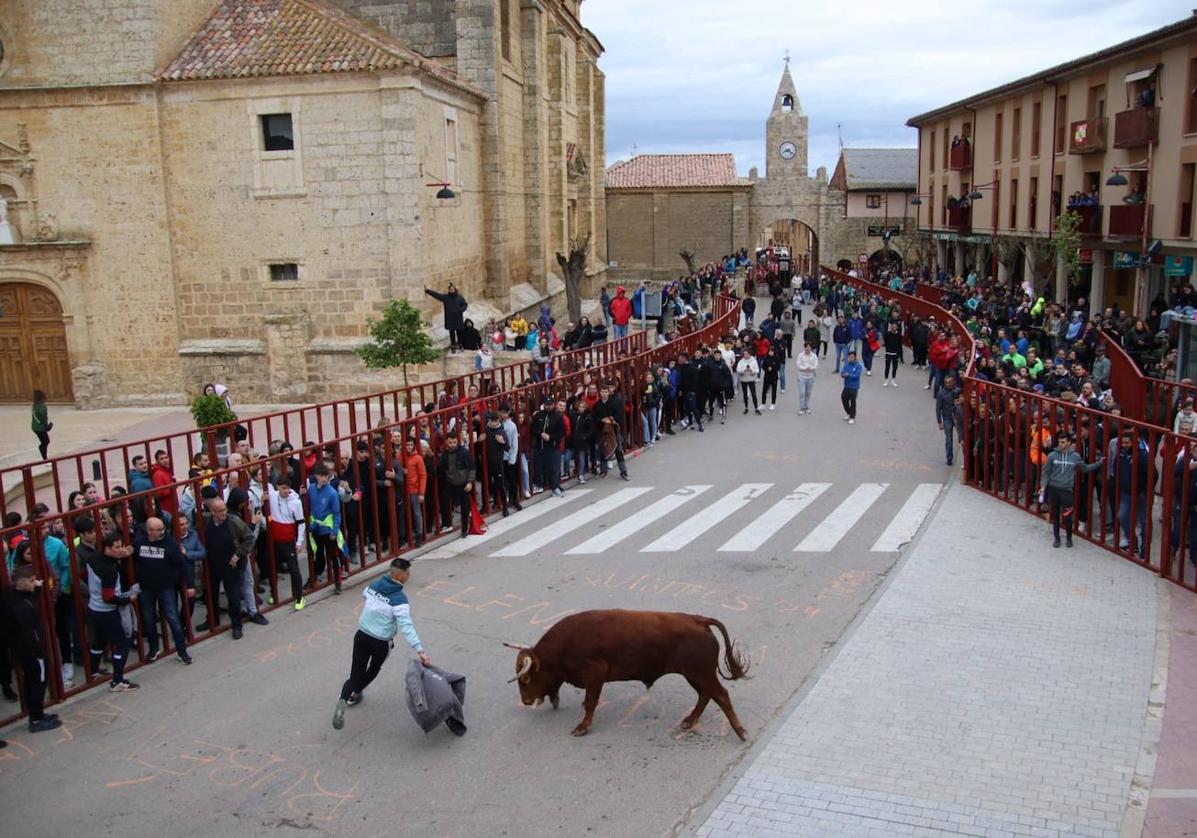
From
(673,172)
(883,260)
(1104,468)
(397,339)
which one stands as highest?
(673,172)

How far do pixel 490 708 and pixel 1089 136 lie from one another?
2753 cm

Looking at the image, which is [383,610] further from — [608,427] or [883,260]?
[883,260]

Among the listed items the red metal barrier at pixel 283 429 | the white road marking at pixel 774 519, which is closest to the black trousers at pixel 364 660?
the red metal barrier at pixel 283 429

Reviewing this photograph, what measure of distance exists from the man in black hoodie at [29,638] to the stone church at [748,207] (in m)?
Answer: 44.7

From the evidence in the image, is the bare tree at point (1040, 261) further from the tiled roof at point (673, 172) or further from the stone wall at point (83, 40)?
the stone wall at point (83, 40)

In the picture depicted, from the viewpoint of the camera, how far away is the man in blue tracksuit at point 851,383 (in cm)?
2045

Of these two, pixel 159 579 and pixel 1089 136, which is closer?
pixel 159 579

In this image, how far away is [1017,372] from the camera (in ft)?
60.7

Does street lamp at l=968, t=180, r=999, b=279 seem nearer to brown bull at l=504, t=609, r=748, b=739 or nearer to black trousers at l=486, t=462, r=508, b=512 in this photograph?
black trousers at l=486, t=462, r=508, b=512

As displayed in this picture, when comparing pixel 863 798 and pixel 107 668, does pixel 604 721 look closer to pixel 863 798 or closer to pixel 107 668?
pixel 863 798

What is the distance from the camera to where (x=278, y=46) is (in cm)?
2403

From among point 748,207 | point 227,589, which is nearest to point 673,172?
point 748,207

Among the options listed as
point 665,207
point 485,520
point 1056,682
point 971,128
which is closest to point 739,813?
point 1056,682

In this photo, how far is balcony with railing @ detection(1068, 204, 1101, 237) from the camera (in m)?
29.6
